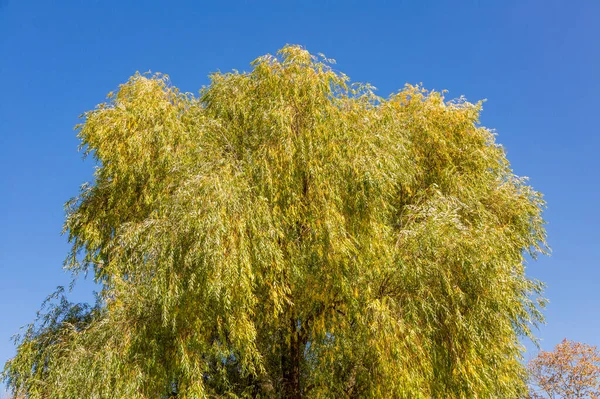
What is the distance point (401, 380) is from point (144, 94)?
861 centimetres

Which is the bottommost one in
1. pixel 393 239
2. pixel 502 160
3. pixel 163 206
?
pixel 393 239

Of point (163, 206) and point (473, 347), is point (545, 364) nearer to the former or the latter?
point (473, 347)

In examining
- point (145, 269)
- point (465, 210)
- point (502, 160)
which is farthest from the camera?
point (502, 160)

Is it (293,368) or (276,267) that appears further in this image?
(293,368)

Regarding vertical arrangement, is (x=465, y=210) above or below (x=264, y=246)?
above

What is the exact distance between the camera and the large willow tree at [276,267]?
8.31 m

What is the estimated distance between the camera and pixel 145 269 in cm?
869

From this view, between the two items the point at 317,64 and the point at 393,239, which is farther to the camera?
the point at 317,64

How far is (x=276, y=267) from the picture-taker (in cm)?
901

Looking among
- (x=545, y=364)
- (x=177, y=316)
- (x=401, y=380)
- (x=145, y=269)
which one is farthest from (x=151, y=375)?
(x=545, y=364)

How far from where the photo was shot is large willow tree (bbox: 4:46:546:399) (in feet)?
27.3

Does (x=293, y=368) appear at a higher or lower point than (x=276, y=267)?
lower

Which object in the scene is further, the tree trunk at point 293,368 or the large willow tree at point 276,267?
the tree trunk at point 293,368

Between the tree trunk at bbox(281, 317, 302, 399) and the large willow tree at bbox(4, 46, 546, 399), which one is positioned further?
the tree trunk at bbox(281, 317, 302, 399)
